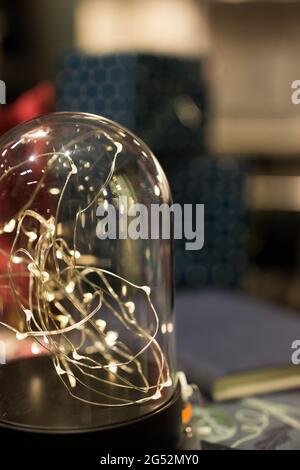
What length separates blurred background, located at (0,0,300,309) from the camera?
4.09 feet

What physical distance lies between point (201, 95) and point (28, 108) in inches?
15.5

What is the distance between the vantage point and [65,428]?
1.66 feet

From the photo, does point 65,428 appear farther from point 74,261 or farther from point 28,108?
point 28,108

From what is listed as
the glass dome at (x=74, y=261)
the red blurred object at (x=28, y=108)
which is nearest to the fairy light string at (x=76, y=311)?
the glass dome at (x=74, y=261)

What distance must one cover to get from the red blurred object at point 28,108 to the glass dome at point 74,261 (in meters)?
0.54

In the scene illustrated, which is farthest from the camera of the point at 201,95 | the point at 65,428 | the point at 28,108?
the point at 201,95

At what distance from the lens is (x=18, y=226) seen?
2.15 ft

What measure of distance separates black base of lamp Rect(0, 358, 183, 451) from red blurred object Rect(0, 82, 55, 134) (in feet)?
2.20

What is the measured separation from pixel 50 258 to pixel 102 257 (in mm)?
108

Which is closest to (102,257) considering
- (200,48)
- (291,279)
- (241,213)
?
(241,213)

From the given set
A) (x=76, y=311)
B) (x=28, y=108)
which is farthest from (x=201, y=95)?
(x=76, y=311)

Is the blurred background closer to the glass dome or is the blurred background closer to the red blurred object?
the red blurred object

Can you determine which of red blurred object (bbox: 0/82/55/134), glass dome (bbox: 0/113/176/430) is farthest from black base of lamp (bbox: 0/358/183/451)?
red blurred object (bbox: 0/82/55/134)

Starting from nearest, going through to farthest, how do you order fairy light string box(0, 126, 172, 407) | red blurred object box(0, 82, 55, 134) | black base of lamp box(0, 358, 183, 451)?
1. black base of lamp box(0, 358, 183, 451)
2. fairy light string box(0, 126, 172, 407)
3. red blurred object box(0, 82, 55, 134)
